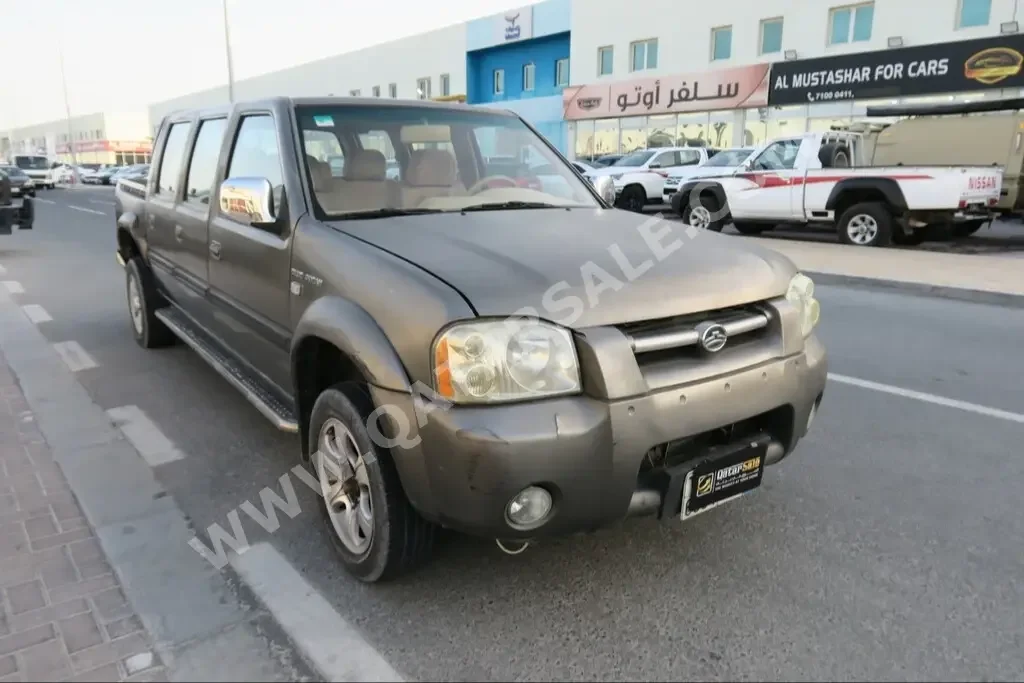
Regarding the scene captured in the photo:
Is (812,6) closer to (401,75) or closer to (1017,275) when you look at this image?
(1017,275)

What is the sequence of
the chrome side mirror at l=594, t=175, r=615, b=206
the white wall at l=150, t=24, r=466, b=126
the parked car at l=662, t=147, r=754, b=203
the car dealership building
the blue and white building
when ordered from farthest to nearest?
the white wall at l=150, t=24, r=466, b=126
the blue and white building
the car dealership building
the parked car at l=662, t=147, r=754, b=203
the chrome side mirror at l=594, t=175, r=615, b=206

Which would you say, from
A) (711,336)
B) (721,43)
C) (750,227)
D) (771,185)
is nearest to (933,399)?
(711,336)

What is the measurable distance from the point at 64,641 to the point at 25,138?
6051 inches

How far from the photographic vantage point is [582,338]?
2355 millimetres

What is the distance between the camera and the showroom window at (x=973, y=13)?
21172 mm

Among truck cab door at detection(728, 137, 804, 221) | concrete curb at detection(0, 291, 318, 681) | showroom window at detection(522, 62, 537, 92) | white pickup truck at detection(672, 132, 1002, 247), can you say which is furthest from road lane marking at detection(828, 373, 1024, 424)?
showroom window at detection(522, 62, 537, 92)

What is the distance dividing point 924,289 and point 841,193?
14.1ft

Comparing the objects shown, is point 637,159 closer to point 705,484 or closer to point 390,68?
point 705,484

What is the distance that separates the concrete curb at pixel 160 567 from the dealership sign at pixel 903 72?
2362cm

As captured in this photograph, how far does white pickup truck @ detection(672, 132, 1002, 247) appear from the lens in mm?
11810

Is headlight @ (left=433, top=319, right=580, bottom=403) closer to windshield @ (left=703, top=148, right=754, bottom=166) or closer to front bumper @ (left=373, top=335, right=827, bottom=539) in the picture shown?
front bumper @ (left=373, top=335, right=827, bottom=539)

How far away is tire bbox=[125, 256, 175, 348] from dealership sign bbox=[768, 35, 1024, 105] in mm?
22620

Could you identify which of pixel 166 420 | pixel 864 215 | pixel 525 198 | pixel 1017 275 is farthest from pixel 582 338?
pixel 864 215

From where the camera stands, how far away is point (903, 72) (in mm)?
22516
